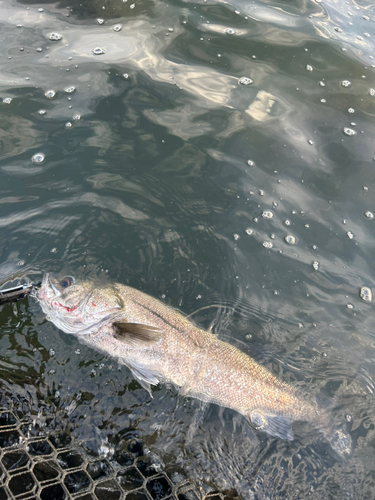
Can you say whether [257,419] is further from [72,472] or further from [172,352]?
[72,472]

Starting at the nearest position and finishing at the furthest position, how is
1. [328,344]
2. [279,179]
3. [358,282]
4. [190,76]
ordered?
[328,344], [358,282], [279,179], [190,76]

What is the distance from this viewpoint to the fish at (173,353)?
381cm

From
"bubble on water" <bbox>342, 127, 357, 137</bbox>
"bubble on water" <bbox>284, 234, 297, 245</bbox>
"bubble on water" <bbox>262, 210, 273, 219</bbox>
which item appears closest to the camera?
"bubble on water" <bbox>284, 234, 297, 245</bbox>

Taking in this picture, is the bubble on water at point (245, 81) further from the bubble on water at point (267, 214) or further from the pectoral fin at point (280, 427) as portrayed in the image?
the pectoral fin at point (280, 427)

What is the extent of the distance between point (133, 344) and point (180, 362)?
0.51 metres

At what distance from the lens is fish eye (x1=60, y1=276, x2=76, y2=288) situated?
406cm

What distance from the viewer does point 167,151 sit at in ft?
17.6

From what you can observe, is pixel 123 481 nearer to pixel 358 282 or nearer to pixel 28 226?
pixel 28 226

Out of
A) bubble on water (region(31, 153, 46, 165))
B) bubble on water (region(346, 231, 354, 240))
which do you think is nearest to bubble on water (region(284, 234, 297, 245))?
bubble on water (region(346, 231, 354, 240))

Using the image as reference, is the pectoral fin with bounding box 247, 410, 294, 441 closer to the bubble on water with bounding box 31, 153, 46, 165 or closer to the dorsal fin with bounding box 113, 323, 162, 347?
the dorsal fin with bounding box 113, 323, 162, 347

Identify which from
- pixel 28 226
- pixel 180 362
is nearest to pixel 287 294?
pixel 180 362

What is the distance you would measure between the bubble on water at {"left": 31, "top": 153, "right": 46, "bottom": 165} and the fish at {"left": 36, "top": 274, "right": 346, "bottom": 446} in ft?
5.92

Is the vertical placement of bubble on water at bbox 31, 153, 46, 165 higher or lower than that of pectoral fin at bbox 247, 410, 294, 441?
higher

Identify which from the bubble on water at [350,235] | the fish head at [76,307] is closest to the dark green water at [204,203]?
the bubble on water at [350,235]
